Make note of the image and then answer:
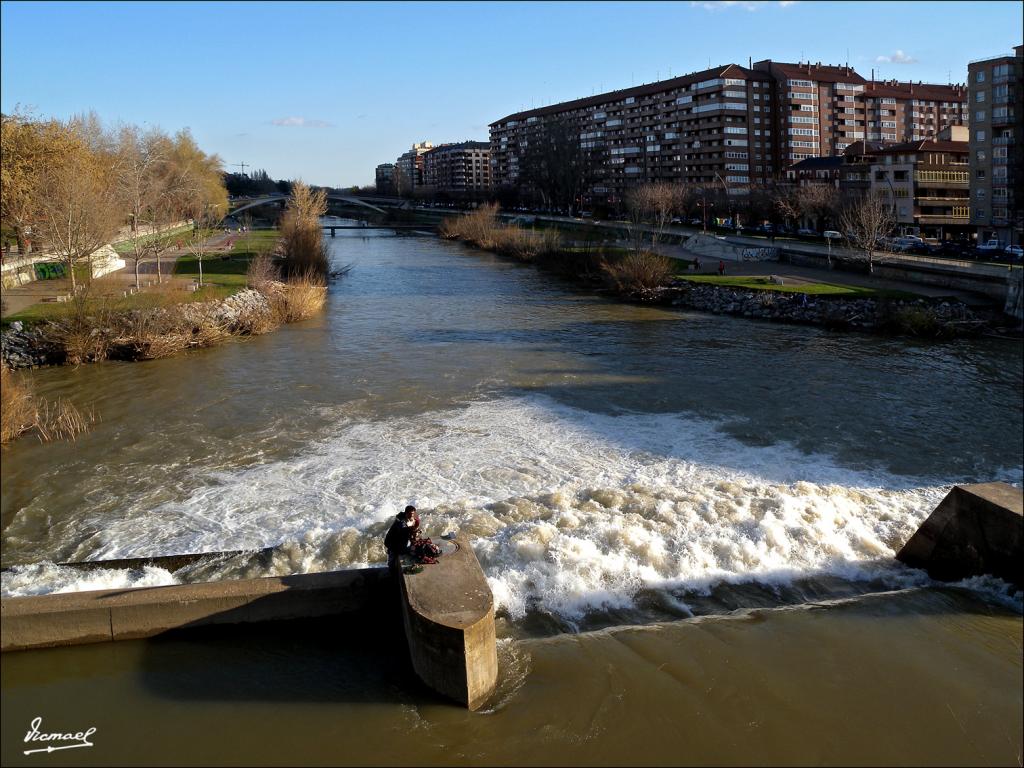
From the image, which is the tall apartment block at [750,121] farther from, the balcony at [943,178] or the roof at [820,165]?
the balcony at [943,178]

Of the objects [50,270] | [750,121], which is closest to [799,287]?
[50,270]

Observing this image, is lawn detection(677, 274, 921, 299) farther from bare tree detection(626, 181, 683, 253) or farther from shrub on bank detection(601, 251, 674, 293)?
bare tree detection(626, 181, 683, 253)

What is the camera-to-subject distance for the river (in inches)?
352

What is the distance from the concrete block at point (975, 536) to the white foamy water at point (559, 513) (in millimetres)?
429

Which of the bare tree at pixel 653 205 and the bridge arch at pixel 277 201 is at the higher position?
the bridge arch at pixel 277 201

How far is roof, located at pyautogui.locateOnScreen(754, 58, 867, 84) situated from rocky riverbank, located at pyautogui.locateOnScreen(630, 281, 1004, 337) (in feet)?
261

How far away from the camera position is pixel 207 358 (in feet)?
92.9

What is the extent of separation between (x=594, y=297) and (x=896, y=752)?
3806 centimetres

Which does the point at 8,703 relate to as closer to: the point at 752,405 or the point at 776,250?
the point at 752,405

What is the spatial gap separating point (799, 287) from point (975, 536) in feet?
95.6

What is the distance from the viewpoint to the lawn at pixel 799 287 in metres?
36.3

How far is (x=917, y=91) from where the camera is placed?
119 m

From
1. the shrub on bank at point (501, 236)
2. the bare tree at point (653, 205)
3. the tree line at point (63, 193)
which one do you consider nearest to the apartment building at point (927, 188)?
the bare tree at point (653, 205)

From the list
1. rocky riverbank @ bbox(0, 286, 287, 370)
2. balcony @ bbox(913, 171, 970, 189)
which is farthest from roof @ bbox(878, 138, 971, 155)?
rocky riverbank @ bbox(0, 286, 287, 370)
